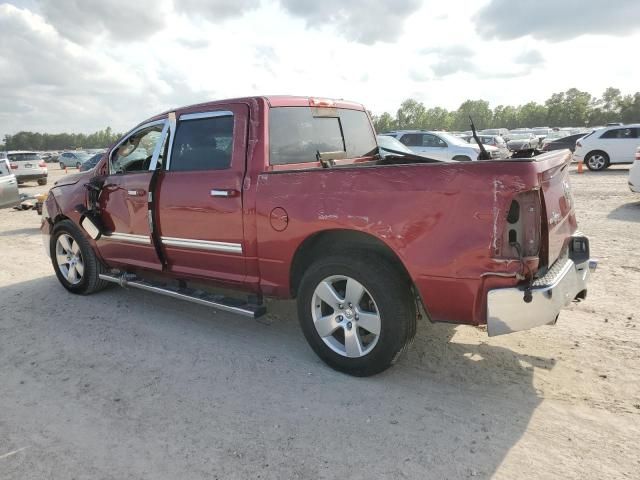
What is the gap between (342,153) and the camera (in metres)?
4.55

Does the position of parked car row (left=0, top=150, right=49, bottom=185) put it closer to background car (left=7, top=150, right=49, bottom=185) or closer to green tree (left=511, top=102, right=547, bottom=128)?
background car (left=7, top=150, right=49, bottom=185)

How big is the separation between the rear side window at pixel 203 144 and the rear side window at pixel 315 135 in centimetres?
39

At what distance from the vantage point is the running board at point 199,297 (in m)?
3.81

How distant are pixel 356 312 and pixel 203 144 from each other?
203cm

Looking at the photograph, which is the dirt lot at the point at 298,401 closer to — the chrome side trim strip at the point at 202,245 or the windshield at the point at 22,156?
the chrome side trim strip at the point at 202,245

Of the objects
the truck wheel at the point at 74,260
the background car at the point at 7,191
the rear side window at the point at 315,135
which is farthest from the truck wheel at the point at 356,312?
the background car at the point at 7,191

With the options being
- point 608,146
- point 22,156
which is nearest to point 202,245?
point 608,146

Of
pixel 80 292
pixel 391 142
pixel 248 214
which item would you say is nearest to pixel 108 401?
pixel 248 214

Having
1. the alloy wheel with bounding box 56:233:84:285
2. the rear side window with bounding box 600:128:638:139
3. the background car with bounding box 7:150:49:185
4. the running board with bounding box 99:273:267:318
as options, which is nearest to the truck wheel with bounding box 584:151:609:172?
the rear side window with bounding box 600:128:638:139

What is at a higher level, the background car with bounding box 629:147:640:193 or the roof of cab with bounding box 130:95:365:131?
the roof of cab with bounding box 130:95:365:131

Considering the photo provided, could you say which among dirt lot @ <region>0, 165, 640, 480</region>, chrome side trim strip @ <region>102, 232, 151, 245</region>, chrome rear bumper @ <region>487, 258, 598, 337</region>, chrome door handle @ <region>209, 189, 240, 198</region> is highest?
chrome door handle @ <region>209, 189, 240, 198</region>

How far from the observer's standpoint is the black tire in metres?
17.6

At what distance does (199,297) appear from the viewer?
421 centimetres

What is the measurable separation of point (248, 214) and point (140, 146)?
204 cm
